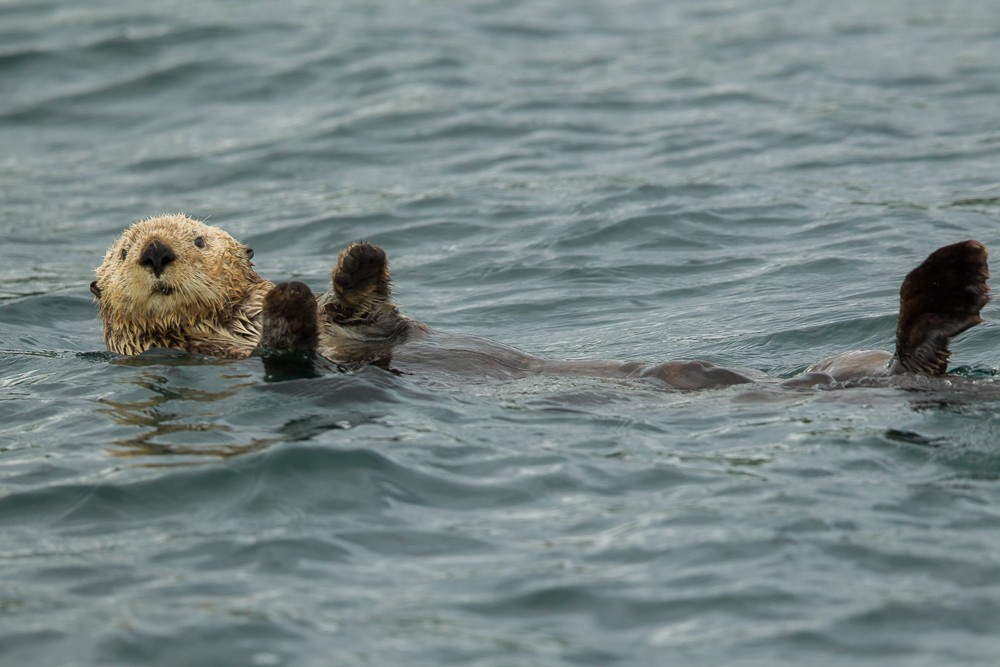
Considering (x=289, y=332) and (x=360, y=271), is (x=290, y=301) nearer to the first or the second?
(x=289, y=332)

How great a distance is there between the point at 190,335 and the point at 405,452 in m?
1.81

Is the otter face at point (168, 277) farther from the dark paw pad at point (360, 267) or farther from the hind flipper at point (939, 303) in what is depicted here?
the hind flipper at point (939, 303)

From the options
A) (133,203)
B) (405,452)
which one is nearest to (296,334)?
(405,452)

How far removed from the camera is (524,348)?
661 cm

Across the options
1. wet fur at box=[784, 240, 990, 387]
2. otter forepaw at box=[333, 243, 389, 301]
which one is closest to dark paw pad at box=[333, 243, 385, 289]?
otter forepaw at box=[333, 243, 389, 301]

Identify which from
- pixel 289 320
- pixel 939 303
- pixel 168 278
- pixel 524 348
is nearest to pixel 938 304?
pixel 939 303

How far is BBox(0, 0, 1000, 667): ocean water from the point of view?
3.32 m

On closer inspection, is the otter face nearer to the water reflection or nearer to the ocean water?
the ocean water

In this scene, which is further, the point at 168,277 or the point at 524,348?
the point at 524,348

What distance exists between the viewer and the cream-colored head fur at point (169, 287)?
5.51m

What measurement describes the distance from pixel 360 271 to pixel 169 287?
3.16 feet

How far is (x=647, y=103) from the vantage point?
11.9 metres

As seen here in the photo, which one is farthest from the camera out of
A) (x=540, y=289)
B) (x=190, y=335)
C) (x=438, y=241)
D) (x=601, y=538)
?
(x=438, y=241)

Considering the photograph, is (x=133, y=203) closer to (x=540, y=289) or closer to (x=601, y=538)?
(x=540, y=289)
